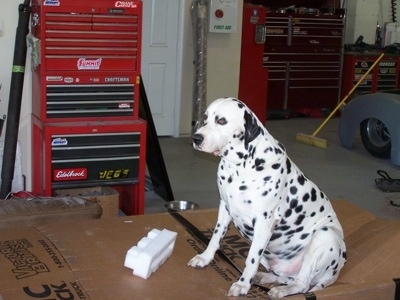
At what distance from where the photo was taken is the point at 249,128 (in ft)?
7.58

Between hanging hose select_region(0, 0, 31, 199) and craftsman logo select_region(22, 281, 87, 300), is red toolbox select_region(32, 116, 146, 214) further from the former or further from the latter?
craftsman logo select_region(22, 281, 87, 300)

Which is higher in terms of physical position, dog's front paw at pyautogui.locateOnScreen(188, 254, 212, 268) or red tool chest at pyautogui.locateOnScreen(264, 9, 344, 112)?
red tool chest at pyautogui.locateOnScreen(264, 9, 344, 112)

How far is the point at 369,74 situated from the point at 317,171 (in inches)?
136

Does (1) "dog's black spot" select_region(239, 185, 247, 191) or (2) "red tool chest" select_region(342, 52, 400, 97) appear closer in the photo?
(1) "dog's black spot" select_region(239, 185, 247, 191)

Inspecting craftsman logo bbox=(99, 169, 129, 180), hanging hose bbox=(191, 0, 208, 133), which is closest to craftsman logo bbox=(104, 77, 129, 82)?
craftsman logo bbox=(99, 169, 129, 180)

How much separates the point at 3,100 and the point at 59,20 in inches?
29.4

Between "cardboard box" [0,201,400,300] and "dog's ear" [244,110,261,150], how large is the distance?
56cm

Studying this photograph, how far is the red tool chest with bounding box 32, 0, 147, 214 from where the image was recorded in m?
3.72

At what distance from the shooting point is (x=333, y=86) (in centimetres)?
892

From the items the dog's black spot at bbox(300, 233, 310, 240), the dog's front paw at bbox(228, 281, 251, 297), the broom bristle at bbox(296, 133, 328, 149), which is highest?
the dog's black spot at bbox(300, 233, 310, 240)

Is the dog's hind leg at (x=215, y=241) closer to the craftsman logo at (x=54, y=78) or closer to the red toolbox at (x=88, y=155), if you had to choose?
the red toolbox at (x=88, y=155)

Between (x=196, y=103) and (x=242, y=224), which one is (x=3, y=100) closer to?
(x=242, y=224)

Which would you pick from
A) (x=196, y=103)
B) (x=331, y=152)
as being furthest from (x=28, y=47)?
(x=331, y=152)

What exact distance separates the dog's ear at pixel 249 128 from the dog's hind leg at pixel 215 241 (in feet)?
1.16
